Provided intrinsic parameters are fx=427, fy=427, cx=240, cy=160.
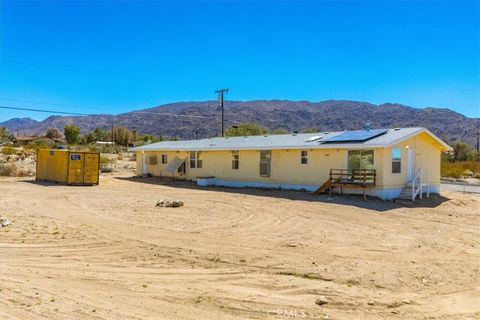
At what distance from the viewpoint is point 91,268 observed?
7.45 metres

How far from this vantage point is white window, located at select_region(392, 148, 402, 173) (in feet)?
62.0

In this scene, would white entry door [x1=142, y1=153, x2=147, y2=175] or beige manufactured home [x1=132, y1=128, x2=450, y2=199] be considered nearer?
beige manufactured home [x1=132, y1=128, x2=450, y2=199]

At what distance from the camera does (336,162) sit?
65.7 feet

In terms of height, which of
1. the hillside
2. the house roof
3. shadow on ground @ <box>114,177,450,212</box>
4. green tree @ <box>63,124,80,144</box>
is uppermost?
the hillside

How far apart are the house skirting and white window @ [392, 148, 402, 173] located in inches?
35.1

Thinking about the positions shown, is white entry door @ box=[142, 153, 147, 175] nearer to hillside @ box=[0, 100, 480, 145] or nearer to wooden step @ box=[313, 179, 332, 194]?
wooden step @ box=[313, 179, 332, 194]

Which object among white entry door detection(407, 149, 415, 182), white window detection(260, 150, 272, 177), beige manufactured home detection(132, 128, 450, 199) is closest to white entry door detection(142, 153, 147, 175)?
beige manufactured home detection(132, 128, 450, 199)

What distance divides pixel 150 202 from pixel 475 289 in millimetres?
12473

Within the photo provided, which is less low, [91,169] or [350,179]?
[91,169]

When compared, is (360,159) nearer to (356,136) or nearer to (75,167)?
(356,136)

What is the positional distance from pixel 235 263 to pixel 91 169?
19.5 meters

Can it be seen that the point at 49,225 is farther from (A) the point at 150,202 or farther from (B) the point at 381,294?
(B) the point at 381,294

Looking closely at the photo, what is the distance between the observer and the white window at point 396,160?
18.9 m

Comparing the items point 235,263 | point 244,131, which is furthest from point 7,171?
point 235,263
